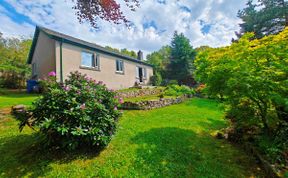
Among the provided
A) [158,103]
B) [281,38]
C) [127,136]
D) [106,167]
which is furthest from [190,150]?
[158,103]

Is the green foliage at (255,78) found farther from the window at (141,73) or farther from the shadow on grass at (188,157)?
the window at (141,73)

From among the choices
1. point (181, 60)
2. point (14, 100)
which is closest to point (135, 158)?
point (14, 100)

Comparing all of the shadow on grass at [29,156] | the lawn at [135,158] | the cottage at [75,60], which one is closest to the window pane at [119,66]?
the cottage at [75,60]

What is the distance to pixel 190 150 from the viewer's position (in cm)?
437

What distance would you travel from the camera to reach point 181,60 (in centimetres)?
2727

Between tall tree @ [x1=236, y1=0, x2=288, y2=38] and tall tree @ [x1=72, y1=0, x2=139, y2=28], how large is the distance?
23.3m

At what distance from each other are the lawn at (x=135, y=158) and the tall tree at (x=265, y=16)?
2448 centimetres

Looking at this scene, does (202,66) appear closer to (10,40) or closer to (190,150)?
(190,150)

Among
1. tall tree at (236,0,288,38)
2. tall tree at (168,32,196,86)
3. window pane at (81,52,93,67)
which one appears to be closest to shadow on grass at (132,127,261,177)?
window pane at (81,52,93,67)

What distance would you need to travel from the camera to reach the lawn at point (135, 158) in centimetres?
328

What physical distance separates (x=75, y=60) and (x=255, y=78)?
38.4 ft

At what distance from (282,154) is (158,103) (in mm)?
7493

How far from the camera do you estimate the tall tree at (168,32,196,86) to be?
1066 inches

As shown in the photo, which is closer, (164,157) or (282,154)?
(282,154)
